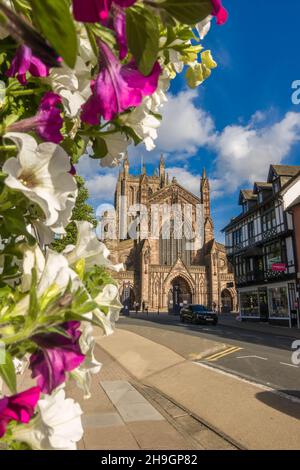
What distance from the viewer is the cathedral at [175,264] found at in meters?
53.8

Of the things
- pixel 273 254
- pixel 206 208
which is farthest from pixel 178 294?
pixel 273 254

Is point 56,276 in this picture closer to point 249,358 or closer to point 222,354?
point 249,358

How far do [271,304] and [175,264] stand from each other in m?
21.8

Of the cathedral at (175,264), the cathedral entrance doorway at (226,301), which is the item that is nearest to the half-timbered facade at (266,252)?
the cathedral at (175,264)

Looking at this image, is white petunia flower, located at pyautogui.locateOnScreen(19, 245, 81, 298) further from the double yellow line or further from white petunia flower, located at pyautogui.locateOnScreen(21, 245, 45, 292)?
the double yellow line

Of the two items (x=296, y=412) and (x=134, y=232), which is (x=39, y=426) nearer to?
(x=296, y=412)

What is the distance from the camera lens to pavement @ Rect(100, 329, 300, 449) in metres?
6.14

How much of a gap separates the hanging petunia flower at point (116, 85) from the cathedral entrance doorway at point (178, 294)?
51.6 m

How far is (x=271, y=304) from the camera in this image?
3388 cm

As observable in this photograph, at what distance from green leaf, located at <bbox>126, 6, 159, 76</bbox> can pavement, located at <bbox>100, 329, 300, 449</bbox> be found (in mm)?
6276

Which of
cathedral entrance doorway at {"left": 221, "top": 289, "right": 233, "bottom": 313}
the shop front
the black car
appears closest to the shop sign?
the shop front

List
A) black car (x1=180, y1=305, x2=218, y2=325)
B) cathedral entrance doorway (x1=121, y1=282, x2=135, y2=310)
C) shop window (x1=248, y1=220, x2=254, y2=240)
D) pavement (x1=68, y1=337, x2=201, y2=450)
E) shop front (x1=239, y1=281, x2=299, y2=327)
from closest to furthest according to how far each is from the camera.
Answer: pavement (x1=68, y1=337, x2=201, y2=450), shop front (x1=239, y1=281, x2=299, y2=327), black car (x1=180, y1=305, x2=218, y2=325), shop window (x1=248, y1=220, x2=254, y2=240), cathedral entrance doorway (x1=121, y1=282, x2=135, y2=310)

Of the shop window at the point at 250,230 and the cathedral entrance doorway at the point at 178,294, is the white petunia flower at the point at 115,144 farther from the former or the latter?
the cathedral entrance doorway at the point at 178,294

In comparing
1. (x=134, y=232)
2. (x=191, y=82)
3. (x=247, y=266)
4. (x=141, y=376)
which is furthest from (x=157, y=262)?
(x=191, y=82)
